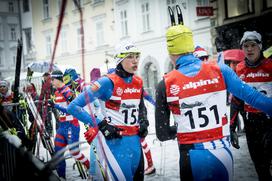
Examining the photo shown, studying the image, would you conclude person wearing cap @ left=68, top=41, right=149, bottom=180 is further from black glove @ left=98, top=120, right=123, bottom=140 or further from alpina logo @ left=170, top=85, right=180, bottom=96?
alpina logo @ left=170, top=85, right=180, bottom=96

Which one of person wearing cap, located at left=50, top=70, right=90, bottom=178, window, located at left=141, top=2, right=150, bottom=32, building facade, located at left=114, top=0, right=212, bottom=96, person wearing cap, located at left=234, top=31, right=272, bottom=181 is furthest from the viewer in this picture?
window, located at left=141, top=2, right=150, bottom=32

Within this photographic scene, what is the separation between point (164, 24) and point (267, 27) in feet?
24.5

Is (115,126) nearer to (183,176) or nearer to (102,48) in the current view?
(183,176)

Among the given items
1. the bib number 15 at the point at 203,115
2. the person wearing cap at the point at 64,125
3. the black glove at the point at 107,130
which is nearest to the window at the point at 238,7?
the person wearing cap at the point at 64,125

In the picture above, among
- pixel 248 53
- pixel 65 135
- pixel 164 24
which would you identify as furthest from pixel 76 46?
pixel 248 53

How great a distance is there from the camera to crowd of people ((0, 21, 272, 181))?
232 cm

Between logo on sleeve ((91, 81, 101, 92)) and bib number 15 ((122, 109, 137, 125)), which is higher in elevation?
logo on sleeve ((91, 81, 101, 92))

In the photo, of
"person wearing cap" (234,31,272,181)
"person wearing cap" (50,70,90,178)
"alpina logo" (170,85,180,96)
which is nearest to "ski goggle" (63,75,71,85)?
"person wearing cap" (50,70,90,178)

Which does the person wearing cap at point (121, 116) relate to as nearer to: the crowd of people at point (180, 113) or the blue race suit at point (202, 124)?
the crowd of people at point (180, 113)

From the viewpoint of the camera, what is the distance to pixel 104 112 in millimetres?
3469

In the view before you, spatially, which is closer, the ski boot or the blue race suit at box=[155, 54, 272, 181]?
the blue race suit at box=[155, 54, 272, 181]

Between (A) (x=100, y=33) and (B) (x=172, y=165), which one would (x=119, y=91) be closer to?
(B) (x=172, y=165)

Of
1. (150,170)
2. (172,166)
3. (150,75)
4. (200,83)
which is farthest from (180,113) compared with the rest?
(150,75)

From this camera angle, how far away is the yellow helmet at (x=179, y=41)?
2465mm
